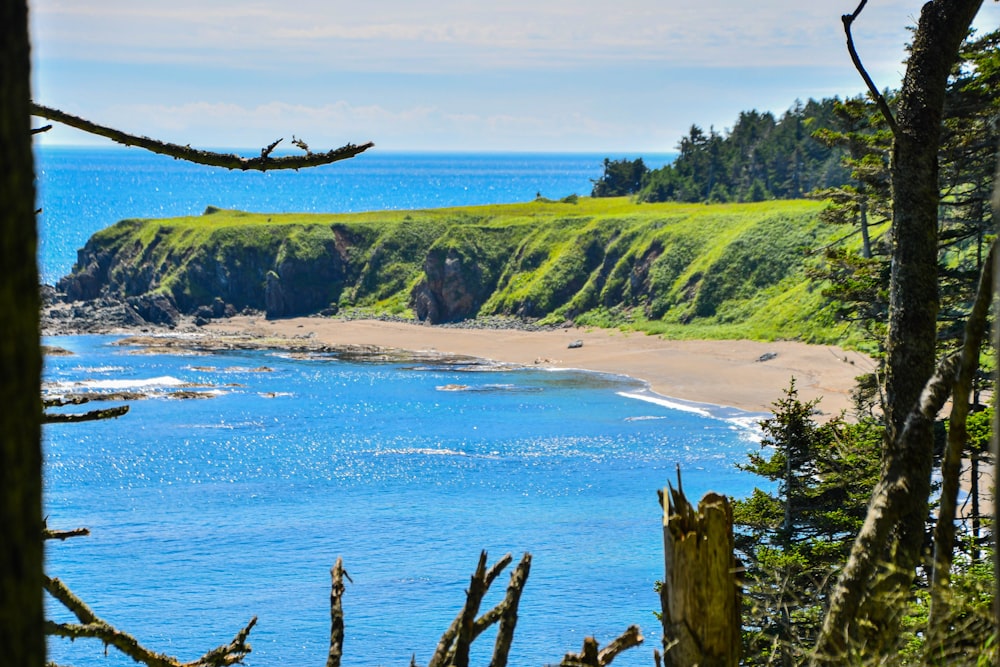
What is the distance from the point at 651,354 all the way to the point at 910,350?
3098 inches

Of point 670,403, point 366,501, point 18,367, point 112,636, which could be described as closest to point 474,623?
point 112,636

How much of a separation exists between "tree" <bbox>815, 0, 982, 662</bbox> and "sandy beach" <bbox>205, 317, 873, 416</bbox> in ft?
146

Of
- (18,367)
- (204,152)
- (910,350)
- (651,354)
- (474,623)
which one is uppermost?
(204,152)

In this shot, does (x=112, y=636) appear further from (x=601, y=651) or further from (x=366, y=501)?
(x=366, y=501)

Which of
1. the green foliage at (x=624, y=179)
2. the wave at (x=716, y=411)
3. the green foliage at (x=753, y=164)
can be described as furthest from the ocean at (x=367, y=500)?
the green foliage at (x=624, y=179)

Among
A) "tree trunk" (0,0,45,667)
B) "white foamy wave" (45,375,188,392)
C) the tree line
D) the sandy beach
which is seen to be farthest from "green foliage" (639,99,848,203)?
"tree trunk" (0,0,45,667)

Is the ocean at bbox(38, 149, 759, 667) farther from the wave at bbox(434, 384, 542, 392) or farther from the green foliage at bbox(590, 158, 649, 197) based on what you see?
the green foliage at bbox(590, 158, 649, 197)

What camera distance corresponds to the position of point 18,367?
1621mm

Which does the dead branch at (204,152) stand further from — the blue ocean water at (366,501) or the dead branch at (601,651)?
the blue ocean water at (366,501)

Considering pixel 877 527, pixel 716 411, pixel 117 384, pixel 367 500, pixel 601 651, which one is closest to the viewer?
pixel 601 651

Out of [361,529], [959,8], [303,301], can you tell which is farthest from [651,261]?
[959,8]

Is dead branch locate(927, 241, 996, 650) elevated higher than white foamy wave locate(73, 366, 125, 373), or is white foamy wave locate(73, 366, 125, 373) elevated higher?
dead branch locate(927, 241, 996, 650)

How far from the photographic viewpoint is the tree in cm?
509

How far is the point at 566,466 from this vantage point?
53.8 meters
